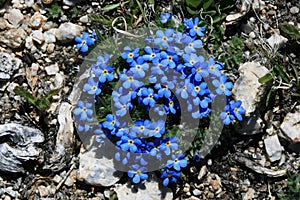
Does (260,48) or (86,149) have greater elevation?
(260,48)

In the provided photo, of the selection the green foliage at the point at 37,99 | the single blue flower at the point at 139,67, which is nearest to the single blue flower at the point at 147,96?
the single blue flower at the point at 139,67

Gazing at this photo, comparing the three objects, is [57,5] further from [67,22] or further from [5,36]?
[5,36]

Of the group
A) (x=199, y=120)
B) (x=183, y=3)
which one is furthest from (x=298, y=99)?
(x=183, y=3)

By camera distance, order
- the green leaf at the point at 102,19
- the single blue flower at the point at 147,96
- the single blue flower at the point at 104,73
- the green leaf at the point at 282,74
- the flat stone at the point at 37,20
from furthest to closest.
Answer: the flat stone at the point at 37,20 → the green leaf at the point at 102,19 → the green leaf at the point at 282,74 → the single blue flower at the point at 104,73 → the single blue flower at the point at 147,96

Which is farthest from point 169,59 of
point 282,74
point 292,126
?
point 292,126

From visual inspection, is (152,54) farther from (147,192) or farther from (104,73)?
(147,192)

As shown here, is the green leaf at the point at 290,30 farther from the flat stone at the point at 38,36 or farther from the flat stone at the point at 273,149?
the flat stone at the point at 38,36

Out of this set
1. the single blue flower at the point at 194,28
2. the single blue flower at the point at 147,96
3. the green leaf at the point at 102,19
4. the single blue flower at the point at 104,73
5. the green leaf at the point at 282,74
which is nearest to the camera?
the single blue flower at the point at 147,96

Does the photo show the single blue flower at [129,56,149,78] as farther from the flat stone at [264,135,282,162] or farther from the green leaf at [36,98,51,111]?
the flat stone at [264,135,282,162]
